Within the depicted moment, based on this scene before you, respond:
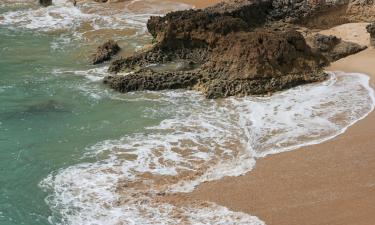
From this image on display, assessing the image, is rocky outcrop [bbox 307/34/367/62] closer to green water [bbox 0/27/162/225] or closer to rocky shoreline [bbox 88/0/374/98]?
rocky shoreline [bbox 88/0/374/98]

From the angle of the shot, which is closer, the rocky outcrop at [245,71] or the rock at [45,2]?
the rocky outcrop at [245,71]

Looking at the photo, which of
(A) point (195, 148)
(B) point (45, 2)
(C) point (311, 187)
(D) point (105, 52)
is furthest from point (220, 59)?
(B) point (45, 2)

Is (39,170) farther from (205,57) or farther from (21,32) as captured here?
(21,32)

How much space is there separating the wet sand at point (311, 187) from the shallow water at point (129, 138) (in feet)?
0.86

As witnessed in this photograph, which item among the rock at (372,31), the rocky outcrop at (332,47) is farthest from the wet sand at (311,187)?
the rock at (372,31)

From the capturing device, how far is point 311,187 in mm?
8250

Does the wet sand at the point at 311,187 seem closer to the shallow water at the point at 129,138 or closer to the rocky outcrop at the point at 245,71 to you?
the shallow water at the point at 129,138

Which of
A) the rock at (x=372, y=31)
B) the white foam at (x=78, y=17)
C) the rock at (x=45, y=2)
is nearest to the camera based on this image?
the rock at (x=372, y=31)

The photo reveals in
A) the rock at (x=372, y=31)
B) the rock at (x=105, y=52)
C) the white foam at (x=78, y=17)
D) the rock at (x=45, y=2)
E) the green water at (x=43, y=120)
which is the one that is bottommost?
the green water at (x=43, y=120)

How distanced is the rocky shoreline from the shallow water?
1.27ft

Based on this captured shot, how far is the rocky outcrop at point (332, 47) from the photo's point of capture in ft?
45.4

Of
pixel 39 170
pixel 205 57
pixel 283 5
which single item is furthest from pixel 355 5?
pixel 39 170

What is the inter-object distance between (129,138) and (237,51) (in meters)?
3.78

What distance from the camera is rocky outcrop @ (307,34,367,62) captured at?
45.4 ft
